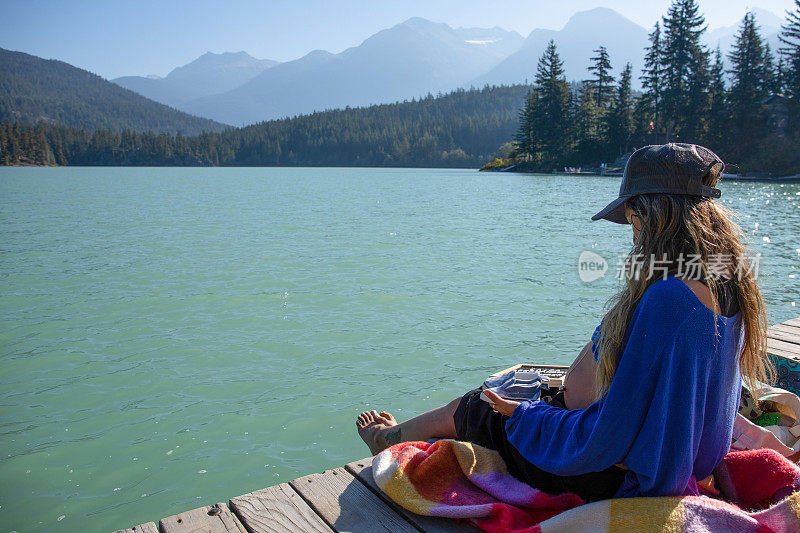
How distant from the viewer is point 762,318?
2.01 metres

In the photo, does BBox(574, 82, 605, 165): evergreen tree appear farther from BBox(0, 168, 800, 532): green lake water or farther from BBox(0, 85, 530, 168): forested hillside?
BBox(0, 85, 530, 168): forested hillside

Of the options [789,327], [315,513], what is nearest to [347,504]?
[315,513]

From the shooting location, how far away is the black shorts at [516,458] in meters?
2.19

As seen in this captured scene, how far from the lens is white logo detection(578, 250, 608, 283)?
38.1 ft

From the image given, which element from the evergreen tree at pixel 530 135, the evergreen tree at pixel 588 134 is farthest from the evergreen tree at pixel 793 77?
the evergreen tree at pixel 530 135

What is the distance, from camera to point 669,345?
5.82 ft

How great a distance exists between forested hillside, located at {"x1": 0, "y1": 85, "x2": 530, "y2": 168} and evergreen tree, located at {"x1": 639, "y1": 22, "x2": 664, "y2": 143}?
228ft

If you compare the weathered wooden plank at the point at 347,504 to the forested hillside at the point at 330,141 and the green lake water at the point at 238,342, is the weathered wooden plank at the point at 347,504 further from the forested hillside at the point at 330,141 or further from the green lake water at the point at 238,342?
the forested hillside at the point at 330,141

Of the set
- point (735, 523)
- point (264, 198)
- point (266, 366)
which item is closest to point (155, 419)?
point (266, 366)

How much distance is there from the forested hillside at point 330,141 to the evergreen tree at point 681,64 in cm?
7199

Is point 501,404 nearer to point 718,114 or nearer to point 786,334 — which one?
point 786,334

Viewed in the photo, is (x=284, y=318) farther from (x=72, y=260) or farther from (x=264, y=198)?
(x=264, y=198)

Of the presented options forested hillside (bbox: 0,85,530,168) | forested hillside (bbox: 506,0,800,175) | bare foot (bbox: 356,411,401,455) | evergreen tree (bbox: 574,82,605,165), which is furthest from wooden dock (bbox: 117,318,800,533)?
forested hillside (bbox: 0,85,530,168)

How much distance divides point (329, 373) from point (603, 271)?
319 inches
